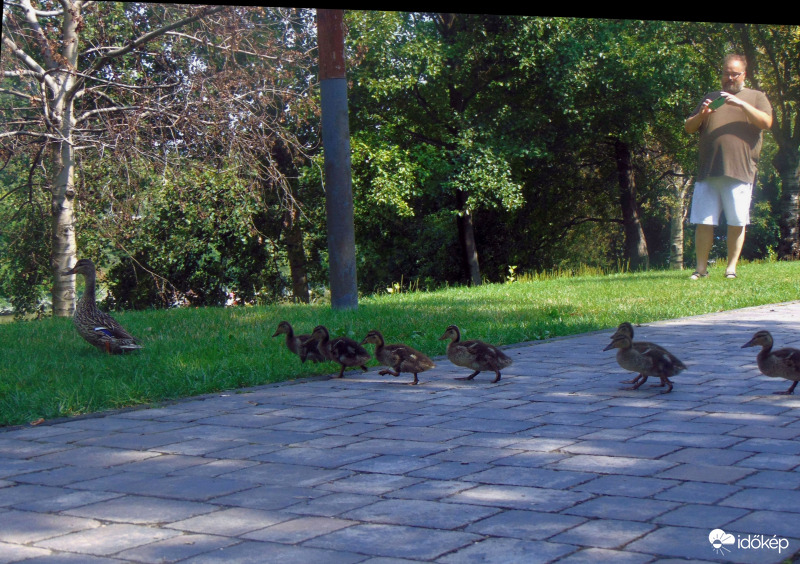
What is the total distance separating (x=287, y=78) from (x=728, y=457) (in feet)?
50.5

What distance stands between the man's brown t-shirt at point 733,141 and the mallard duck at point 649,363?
9913 mm

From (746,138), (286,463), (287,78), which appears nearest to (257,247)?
(287,78)

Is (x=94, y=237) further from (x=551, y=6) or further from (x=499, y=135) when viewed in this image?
(x=551, y=6)

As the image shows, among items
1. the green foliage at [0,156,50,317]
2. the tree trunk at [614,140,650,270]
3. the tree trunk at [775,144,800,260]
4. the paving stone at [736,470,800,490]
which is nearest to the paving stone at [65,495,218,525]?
the paving stone at [736,470,800,490]

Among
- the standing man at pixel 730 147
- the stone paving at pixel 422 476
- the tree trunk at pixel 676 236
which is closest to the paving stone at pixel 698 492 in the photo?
the stone paving at pixel 422 476

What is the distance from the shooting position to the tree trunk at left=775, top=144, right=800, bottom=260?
3088 centimetres

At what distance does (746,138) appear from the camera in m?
16.0

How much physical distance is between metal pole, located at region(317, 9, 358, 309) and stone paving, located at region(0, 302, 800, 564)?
223 inches

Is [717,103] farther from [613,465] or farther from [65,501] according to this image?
[65,501]

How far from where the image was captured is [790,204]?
31.2 meters

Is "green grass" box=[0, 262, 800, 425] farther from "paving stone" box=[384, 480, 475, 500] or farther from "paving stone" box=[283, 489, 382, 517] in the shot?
"paving stone" box=[384, 480, 475, 500]

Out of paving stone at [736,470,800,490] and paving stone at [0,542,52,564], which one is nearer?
paving stone at [0,542,52,564]

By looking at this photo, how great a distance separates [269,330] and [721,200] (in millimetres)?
9634

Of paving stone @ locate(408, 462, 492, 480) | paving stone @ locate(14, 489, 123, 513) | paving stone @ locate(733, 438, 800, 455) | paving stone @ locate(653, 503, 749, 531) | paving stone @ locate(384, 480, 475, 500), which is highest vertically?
paving stone @ locate(14, 489, 123, 513)
